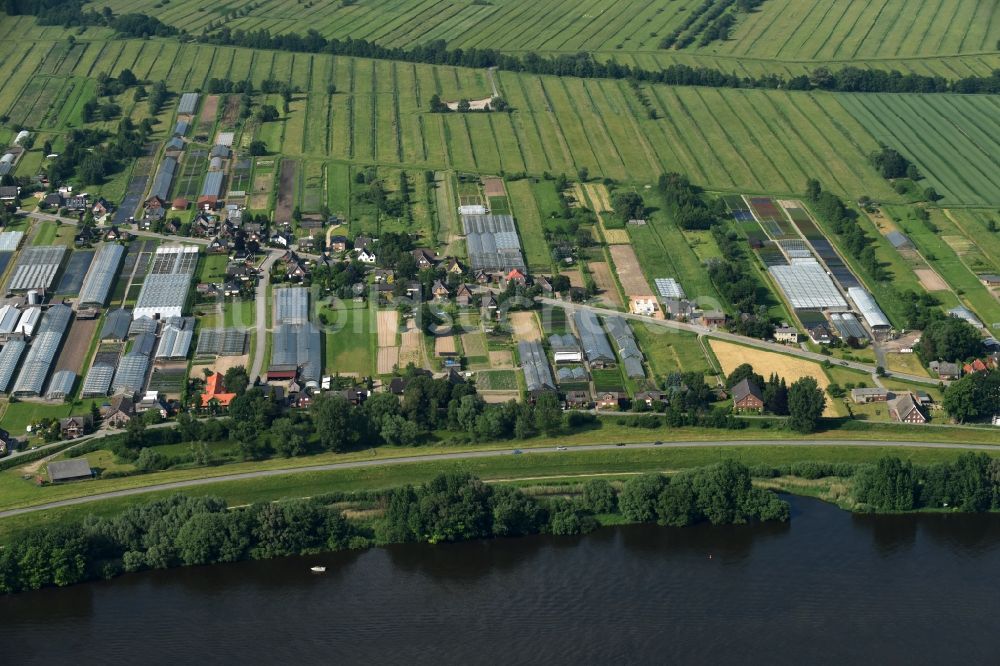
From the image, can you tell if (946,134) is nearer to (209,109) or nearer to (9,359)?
(209,109)

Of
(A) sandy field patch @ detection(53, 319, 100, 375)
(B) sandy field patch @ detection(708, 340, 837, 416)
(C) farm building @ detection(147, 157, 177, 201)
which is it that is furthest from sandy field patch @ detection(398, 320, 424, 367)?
(C) farm building @ detection(147, 157, 177, 201)

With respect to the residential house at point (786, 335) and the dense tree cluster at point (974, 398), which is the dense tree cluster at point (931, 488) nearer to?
the dense tree cluster at point (974, 398)

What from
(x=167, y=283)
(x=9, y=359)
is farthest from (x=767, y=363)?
(x=9, y=359)

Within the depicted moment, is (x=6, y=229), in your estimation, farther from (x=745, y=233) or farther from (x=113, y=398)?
(x=745, y=233)

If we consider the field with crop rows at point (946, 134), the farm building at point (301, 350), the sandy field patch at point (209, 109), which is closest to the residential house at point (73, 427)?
the farm building at point (301, 350)

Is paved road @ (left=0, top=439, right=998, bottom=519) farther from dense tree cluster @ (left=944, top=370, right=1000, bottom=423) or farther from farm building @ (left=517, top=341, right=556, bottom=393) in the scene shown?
farm building @ (left=517, top=341, right=556, bottom=393)
